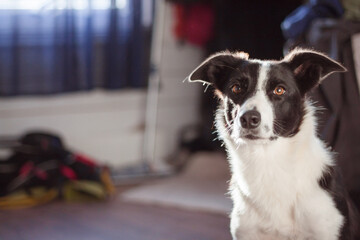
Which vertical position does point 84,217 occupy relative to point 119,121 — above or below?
below

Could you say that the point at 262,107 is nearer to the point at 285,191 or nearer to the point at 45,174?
the point at 285,191

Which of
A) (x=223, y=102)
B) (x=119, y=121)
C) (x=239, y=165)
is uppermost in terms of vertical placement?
(x=223, y=102)

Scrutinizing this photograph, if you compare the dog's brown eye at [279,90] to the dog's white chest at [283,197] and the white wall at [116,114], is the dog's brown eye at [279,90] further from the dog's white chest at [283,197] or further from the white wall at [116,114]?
the white wall at [116,114]

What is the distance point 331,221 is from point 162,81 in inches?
99.1

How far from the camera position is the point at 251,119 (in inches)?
60.6

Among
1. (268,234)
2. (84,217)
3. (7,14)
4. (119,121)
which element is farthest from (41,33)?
(268,234)

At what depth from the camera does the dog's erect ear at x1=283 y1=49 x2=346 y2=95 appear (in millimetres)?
1628

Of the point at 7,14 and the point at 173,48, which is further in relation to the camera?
the point at 173,48

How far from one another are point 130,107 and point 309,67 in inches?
91.2

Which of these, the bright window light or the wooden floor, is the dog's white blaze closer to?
the wooden floor

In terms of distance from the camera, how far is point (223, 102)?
1.76 metres

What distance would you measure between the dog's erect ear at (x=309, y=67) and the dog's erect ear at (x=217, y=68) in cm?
17

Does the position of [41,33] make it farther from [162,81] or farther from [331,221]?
[331,221]

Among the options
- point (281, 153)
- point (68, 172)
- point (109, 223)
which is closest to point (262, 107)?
point (281, 153)
